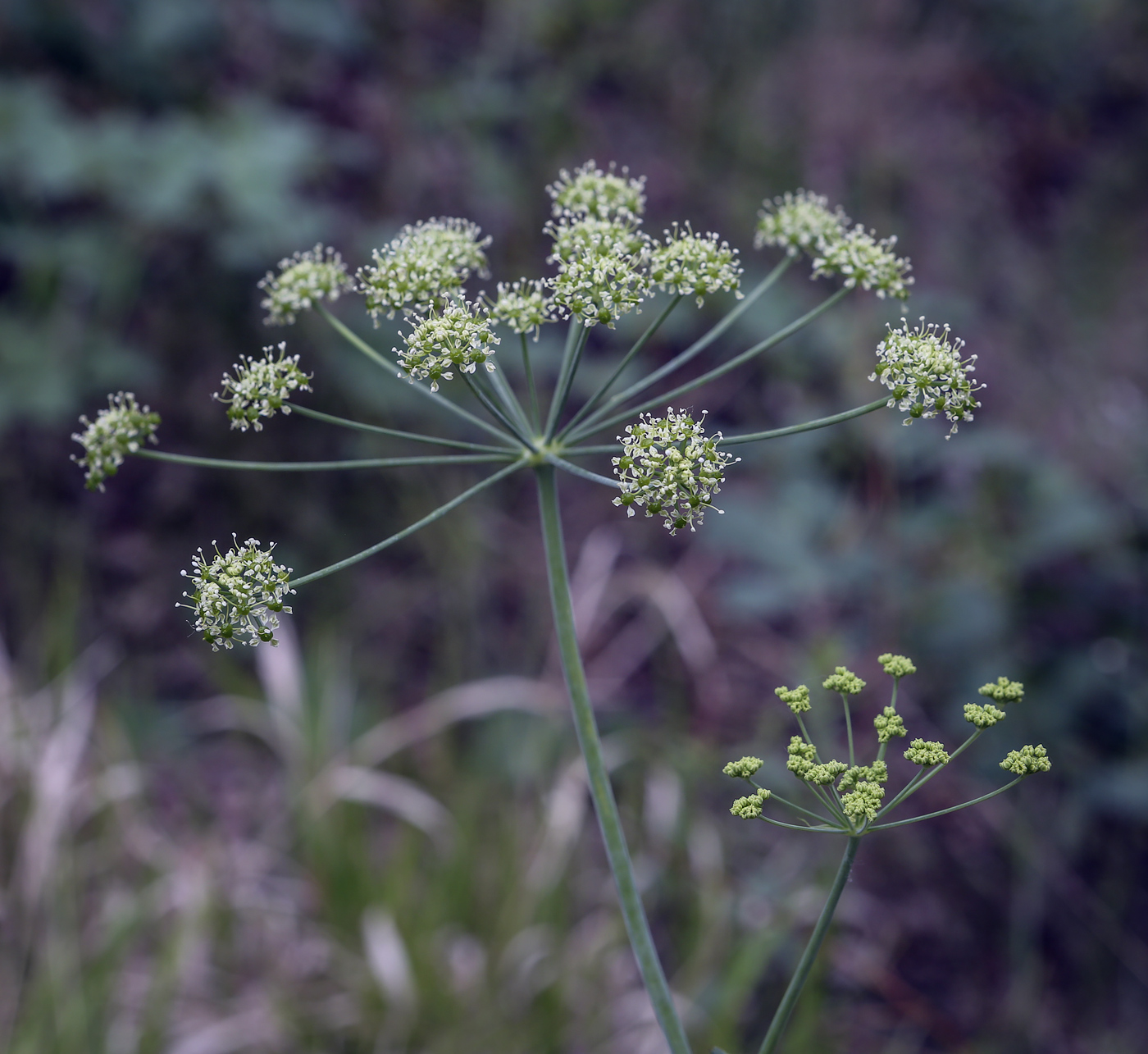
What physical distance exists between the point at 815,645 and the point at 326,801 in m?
2.40

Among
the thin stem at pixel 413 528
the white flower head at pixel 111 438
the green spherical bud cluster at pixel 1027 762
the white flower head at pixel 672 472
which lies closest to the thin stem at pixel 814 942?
the green spherical bud cluster at pixel 1027 762

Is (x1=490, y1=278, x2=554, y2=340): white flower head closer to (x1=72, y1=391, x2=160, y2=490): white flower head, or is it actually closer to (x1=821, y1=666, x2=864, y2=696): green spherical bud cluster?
(x1=72, y1=391, x2=160, y2=490): white flower head

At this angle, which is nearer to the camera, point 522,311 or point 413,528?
point 413,528

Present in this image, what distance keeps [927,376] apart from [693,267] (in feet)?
1.56

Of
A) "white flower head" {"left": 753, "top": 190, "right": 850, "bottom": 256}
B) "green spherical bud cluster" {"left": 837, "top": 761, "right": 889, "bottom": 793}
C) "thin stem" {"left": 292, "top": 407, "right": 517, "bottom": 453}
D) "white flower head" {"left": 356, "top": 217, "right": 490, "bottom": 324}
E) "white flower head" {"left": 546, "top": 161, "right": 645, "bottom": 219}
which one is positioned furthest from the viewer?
"white flower head" {"left": 753, "top": 190, "right": 850, "bottom": 256}

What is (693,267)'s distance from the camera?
1.95m

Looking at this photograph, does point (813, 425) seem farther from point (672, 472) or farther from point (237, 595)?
point (237, 595)

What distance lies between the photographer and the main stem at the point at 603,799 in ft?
5.33

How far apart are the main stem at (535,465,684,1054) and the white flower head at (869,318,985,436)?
2.02 feet

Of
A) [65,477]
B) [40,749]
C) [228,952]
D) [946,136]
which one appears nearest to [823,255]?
[228,952]

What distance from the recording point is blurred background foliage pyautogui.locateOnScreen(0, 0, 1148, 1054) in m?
4.67

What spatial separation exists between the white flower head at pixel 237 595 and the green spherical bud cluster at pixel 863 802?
0.89m

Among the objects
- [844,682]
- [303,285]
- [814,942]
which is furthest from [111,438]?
[814,942]

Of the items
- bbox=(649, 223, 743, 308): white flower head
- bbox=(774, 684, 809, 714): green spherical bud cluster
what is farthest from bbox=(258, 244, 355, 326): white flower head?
bbox=(774, 684, 809, 714): green spherical bud cluster
